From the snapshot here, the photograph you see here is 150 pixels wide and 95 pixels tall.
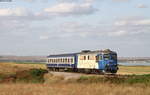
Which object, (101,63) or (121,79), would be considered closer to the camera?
(121,79)

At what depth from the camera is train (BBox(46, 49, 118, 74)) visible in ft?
149

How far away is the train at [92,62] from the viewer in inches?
1791

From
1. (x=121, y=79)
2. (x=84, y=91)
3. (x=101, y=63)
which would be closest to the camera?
(x=84, y=91)

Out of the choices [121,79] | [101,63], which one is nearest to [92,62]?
[101,63]

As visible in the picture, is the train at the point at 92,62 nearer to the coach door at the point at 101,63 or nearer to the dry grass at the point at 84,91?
the coach door at the point at 101,63

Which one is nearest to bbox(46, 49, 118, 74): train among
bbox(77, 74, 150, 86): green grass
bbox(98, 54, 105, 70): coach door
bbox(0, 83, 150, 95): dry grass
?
bbox(98, 54, 105, 70): coach door

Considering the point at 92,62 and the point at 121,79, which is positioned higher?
the point at 92,62

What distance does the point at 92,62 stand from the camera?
154 feet

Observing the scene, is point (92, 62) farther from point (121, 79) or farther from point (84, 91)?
point (84, 91)

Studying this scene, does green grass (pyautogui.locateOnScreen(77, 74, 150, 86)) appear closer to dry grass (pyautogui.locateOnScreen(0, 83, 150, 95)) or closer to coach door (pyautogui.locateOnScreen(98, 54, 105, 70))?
dry grass (pyautogui.locateOnScreen(0, 83, 150, 95))

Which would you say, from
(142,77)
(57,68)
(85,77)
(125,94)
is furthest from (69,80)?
(57,68)

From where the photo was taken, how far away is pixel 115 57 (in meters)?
46.7

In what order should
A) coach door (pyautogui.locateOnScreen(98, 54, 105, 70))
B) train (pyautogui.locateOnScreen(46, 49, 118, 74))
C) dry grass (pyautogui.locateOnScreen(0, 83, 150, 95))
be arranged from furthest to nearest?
train (pyautogui.locateOnScreen(46, 49, 118, 74)) → coach door (pyautogui.locateOnScreen(98, 54, 105, 70)) → dry grass (pyautogui.locateOnScreen(0, 83, 150, 95))

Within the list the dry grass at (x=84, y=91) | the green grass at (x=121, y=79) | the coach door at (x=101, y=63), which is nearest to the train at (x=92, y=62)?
the coach door at (x=101, y=63)
